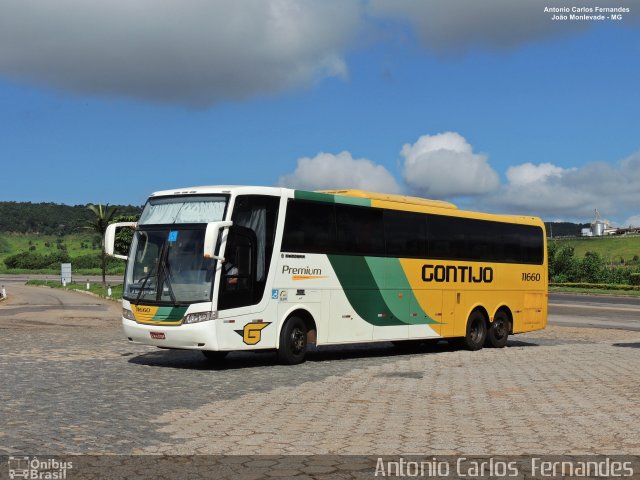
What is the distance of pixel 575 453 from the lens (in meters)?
7.83

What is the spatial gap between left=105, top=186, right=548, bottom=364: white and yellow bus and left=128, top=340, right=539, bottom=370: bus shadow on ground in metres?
0.60

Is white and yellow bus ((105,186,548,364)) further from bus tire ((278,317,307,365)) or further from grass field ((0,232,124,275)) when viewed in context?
grass field ((0,232,124,275))

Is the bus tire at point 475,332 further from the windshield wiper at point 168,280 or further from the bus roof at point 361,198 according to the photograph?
the windshield wiper at point 168,280

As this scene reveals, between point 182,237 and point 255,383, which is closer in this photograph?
point 255,383

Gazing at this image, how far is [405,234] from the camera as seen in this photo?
781 inches

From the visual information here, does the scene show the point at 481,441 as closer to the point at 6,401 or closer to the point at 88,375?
the point at 6,401

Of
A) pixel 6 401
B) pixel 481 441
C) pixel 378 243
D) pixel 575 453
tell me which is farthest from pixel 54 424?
pixel 378 243

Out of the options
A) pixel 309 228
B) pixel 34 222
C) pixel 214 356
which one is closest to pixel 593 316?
pixel 309 228

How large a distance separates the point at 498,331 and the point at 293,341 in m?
8.08

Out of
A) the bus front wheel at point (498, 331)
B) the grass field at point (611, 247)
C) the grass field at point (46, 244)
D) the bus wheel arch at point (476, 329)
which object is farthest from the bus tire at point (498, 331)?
the grass field at point (46, 244)

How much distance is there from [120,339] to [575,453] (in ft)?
53.8

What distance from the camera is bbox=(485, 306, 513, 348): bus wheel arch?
886 inches

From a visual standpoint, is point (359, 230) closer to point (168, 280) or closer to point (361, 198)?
point (361, 198)

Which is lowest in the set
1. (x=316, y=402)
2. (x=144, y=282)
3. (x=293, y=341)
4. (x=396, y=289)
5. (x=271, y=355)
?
(x=271, y=355)
